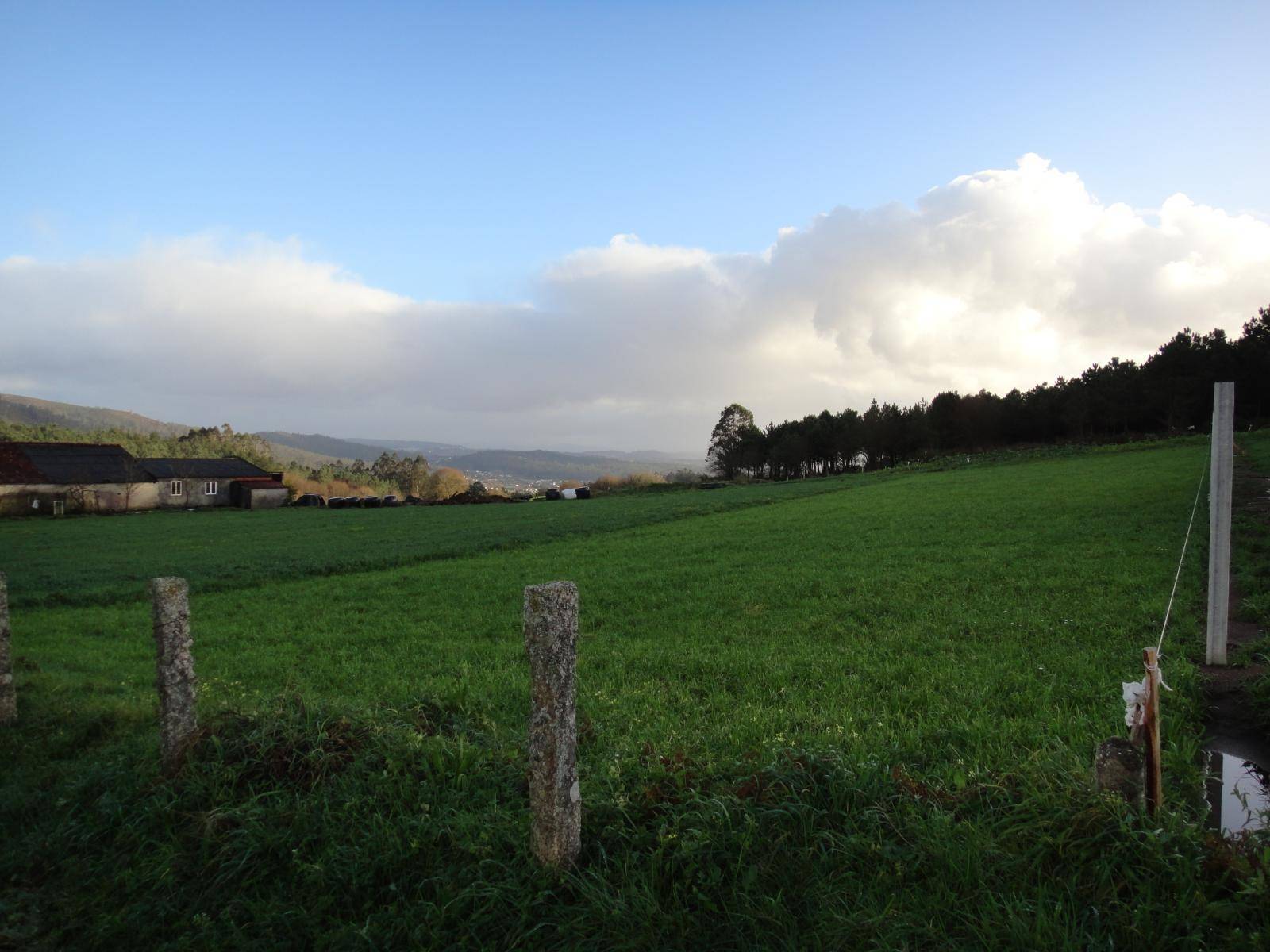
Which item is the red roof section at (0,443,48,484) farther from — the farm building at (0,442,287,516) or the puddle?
the puddle

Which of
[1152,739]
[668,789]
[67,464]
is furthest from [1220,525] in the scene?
[67,464]

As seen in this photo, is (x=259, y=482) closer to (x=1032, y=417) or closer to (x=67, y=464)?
(x=67, y=464)

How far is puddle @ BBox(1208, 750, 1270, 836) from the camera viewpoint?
453cm

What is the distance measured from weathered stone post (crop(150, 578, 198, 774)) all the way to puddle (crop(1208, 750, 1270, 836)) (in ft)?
24.7

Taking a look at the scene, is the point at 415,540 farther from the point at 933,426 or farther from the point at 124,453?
the point at 933,426

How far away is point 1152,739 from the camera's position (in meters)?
3.77

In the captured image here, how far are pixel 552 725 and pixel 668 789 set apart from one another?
119cm

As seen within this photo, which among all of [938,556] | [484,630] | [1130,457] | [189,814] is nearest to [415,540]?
[484,630]

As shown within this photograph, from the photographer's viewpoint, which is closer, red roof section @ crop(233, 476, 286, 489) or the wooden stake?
the wooden stake

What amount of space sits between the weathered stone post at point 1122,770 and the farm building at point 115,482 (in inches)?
2894

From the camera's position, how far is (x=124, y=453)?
65375 mm

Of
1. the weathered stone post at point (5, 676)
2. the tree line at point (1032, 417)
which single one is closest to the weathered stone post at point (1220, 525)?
the weathered stone post at point (5, 676)

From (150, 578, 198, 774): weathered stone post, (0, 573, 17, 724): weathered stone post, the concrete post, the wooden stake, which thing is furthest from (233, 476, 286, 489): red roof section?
the wooden stake

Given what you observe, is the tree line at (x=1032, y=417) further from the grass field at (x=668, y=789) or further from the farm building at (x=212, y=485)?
the grass field at (x=668, y=789)
